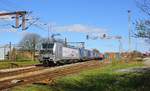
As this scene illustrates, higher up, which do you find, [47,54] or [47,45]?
[47,45]

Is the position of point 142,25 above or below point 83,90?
above

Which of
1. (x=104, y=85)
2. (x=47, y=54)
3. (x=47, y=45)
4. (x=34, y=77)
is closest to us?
(x=104, y=85)

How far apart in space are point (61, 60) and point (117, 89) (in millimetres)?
34546

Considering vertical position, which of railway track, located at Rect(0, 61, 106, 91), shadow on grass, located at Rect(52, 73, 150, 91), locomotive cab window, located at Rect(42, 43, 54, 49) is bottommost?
shadow on grass, located at Rect(52, 73, 150, 91)

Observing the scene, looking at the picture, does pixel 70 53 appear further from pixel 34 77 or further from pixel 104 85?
pixel 104 85

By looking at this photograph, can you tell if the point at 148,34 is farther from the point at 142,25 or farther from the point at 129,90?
the point at 129,90

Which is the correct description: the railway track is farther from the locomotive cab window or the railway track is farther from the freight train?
the locomotive cab window

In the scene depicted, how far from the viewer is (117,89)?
18516 millimetres

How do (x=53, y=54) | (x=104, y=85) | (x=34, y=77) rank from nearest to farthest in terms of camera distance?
(x=104, y=85), (x=34, y=77), (x=53, y=54)

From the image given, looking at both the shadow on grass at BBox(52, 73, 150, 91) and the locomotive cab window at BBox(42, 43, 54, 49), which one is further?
the locomotive cab window at BBox(42, 43, 54, 49)

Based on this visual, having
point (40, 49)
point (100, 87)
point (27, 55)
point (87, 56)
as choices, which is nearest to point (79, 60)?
point (87, 56)

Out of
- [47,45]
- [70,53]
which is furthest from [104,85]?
[70,53]

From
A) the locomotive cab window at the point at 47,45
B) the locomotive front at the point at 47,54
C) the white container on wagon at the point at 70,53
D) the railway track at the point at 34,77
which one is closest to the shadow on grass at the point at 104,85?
the railway track at the point at 34,77

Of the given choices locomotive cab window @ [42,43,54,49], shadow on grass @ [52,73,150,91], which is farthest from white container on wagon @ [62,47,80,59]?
shadow on grass @ [52,73,150,91]
